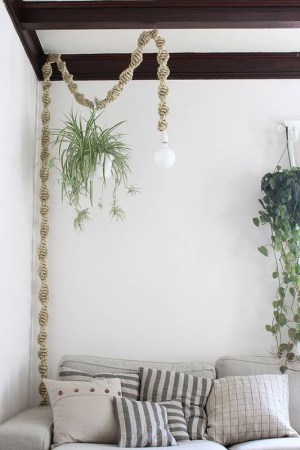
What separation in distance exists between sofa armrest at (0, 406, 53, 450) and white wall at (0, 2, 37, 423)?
23cm

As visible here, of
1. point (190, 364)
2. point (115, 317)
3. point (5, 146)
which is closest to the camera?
point (5, 146)

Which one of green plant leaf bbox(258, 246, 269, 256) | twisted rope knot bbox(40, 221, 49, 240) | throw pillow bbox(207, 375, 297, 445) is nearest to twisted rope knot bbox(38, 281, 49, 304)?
twisted rope knot bbox(40, 221, 49, 240)

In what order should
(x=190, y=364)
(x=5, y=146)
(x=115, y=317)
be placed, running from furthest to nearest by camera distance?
(x=115, y=317)
(x=190, y=364)
(x=5, y=146)

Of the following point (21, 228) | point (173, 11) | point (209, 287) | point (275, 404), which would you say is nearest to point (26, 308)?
point (21, 228)

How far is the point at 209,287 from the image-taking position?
387 cm

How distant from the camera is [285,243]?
12.5 feet

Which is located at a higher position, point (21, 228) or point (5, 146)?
point (5, 146)

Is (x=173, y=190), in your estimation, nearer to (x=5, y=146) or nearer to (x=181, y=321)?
(x=181, y=321)

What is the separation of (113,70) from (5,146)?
1131 millimetres

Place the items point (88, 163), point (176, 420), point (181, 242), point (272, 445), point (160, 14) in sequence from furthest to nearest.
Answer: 1. point (181, 242)
2. point (88, 163)
3. point (160, 14)
4. point (176, 420)
5. point (272, 445)

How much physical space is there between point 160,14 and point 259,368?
210 centimetres

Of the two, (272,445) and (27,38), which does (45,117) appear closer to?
(27,38)

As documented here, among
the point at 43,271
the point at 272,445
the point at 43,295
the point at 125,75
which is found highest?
the point at 125,75

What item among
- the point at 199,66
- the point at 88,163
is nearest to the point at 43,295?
the point at 88,163
